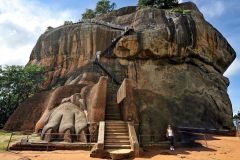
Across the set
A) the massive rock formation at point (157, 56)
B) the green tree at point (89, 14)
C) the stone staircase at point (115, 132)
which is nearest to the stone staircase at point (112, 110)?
the stone staircase at point (115, 132)

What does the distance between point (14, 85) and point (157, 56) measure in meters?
14.6

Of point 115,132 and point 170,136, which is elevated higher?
point 115,132

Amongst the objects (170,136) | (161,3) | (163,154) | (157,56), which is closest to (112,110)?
(170,136)

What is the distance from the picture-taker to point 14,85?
105 feet

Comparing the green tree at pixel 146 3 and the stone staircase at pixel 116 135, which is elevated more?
the green tree at pixel 146 3

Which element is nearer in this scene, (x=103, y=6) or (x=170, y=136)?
(x=170, y=136)

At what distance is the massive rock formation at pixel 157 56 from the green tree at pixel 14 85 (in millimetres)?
2273

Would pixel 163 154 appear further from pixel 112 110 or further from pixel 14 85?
pixel 14 85

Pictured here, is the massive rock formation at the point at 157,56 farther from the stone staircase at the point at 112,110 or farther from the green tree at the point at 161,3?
the stone staircase at the point at 112,110

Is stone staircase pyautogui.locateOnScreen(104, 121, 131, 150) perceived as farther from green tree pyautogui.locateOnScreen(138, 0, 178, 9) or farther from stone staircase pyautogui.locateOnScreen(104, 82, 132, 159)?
green tree pyautogui.locateOnScreen(138, 0, 178, 9)

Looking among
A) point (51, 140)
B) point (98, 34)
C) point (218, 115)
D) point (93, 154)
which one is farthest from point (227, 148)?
point (98, 34)

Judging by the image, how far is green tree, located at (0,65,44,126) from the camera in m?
31.6

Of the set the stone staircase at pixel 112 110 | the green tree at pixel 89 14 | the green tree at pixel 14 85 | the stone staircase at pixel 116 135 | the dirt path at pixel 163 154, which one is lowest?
the dirt path at pixel 163 154

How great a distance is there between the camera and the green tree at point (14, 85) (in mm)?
31562
